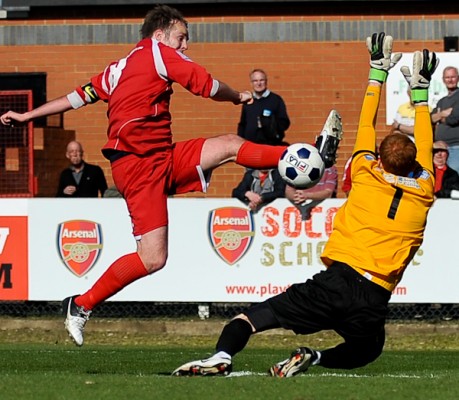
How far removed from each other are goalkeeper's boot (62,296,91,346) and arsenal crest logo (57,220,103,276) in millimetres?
6114

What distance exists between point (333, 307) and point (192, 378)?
106 centimetres

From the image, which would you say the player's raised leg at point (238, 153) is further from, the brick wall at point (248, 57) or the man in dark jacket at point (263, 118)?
the brick wall at point (248, 57)

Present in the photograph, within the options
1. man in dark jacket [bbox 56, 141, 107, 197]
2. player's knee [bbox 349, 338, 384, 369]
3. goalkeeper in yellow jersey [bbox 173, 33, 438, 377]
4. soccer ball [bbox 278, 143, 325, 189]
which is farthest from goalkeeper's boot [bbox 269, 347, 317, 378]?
man in dark jacket [bbox 56, 141, 107, 197]

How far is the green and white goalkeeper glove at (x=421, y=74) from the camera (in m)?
9.48

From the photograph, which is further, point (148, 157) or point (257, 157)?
point (148, 157)

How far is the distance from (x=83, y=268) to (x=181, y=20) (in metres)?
6.44

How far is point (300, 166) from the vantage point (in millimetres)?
9891

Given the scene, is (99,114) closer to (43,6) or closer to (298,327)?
(43,6)

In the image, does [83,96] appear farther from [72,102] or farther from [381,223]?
[381,223]

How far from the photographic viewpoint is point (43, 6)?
2038 centimetres

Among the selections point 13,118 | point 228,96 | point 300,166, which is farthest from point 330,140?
point 13,118

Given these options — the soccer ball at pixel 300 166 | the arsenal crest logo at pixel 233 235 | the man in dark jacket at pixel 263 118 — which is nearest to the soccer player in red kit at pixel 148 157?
the soccer ball at pixel 300 166

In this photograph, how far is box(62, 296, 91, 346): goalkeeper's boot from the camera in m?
10.0

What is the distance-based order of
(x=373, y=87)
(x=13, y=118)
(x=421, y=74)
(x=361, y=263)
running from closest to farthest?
(x=361, y=263)
(x=373, y=87)
(x=421, y=74)
(x=13, y=118)
